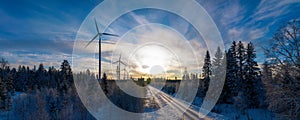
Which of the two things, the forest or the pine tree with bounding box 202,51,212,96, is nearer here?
the forest

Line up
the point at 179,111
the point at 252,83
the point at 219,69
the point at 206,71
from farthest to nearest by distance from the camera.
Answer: the point at 206,71 → the point at 219,69 → the point at 252,83 → the point at 179,111

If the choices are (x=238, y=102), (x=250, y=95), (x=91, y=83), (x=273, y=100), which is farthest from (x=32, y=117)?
(x=250, y=95)

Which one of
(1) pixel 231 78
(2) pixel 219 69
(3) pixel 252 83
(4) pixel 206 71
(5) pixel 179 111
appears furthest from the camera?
(4) pixel 206 71

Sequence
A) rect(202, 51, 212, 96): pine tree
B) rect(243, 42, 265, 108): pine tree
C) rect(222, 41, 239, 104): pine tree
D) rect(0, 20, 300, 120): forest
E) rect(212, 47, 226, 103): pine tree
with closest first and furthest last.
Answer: rect(0, 20, 300, 120): forest
rect(243, 42, 265, 108): pine tree
rect(222, 41, 239, 104): pine tree
rect(212, 47, 226, 103): pine tree
rect(202, 51, 212, 96): pine tree

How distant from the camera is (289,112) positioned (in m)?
13.5

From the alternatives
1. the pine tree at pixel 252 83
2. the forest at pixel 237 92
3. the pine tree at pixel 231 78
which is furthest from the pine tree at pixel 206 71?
the pine tree at pixel 252 83

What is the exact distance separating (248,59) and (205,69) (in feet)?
25.8

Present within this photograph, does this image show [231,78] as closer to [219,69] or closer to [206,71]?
[219,69]

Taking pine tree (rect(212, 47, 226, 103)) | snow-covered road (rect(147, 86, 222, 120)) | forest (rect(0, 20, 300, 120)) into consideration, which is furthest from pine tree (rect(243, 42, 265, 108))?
snow-covered road (rect(147, 86, 222, 120))

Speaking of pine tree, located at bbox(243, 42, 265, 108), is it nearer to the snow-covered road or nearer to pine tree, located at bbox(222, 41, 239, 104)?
pine tree, located at bbox(222, 41, 239, 104)

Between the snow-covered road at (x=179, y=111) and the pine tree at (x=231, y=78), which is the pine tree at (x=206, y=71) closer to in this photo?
the pine tree at (x=231, y=78)

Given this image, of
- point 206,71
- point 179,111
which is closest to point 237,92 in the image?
point 206,71

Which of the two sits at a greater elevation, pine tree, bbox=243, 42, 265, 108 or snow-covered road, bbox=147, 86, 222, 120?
pine tree, bbox=243, 42, 265, 108

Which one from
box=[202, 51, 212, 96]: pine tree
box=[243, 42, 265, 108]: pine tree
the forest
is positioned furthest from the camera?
box=[202, 51, 212, 96]: pine tree
